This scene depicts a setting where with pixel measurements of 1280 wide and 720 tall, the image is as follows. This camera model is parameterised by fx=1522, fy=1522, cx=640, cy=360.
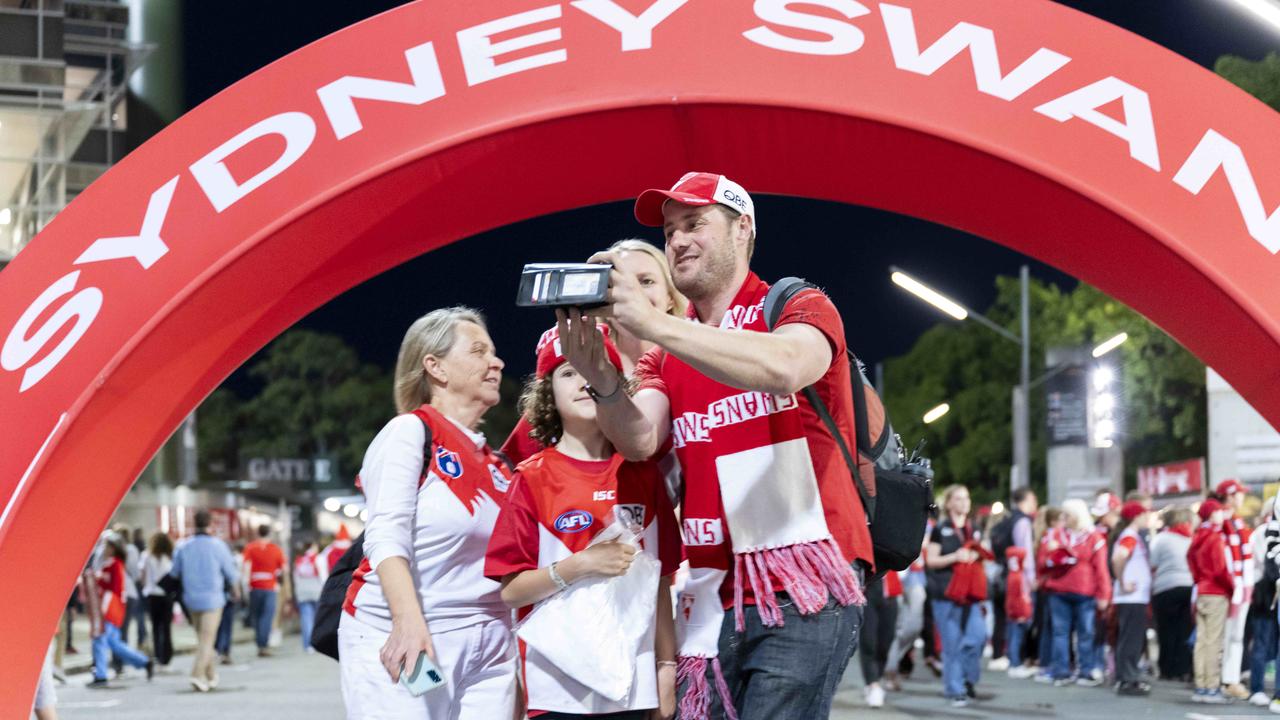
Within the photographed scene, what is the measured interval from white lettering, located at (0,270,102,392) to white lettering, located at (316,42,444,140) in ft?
3.83

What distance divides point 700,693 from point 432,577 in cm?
128

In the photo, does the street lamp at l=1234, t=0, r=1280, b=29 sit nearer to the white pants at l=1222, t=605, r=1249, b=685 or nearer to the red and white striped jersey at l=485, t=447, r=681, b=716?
the red and white striped jersey at l=485, t=447, r=681, b=716

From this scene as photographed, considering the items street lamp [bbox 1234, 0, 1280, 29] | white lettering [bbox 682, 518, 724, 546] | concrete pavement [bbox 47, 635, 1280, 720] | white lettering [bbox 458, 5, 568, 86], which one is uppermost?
street lamp [bbox 1234, 0, 1280, 29]

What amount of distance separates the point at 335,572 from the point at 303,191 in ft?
4.97

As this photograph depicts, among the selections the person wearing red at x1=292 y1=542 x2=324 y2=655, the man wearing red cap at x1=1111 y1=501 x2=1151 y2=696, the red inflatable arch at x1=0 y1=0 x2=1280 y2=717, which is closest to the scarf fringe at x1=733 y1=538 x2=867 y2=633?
the red inflatable arch at x1=0 y1=0 x2=1280 y2=717

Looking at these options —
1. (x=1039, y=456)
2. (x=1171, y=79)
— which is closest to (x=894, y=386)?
(x=1039, y=456)

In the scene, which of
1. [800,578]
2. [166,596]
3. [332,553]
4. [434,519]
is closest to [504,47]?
[434,519]

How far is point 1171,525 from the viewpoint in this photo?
1528 centimetres

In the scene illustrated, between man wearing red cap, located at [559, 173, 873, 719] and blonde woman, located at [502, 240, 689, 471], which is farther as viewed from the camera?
blonde woman, located at [502, 240, 689, 471]

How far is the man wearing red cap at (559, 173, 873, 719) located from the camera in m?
3.74

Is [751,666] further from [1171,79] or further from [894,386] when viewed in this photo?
[894,386]

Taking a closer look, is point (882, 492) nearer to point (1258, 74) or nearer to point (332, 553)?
point (332, 553)

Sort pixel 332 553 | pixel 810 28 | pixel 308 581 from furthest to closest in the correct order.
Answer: pixel 308 581
pixel 332 553
pixel 810 28

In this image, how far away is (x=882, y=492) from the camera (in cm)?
399
